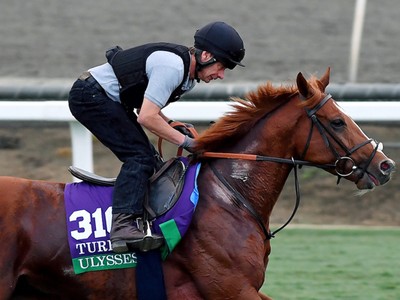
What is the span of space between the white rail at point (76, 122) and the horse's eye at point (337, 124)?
10.0 ft

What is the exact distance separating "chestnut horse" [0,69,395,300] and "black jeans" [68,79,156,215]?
1.00 ft

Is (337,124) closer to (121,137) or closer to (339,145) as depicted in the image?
(339,145)

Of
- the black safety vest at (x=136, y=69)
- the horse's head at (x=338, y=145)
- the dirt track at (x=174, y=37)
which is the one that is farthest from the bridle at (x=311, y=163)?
the dirt track at (x=174, y=37)

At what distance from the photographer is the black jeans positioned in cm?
516

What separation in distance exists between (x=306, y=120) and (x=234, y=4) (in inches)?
458

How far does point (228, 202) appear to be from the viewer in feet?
17.3

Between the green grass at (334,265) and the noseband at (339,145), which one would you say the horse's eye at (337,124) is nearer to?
the noseband at (339,145)

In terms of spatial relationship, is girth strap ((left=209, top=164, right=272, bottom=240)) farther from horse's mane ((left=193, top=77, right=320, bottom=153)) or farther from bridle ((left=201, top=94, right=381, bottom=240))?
horse's mane ((left=193, top=77, right=320, bottom=153))

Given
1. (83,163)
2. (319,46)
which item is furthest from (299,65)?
(83,163)

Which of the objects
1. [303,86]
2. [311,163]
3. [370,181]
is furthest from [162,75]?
[370,181]

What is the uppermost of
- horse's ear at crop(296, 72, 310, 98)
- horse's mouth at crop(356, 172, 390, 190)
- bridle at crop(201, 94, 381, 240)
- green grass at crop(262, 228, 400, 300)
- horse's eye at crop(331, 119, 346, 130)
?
horse's ear at crop(296, 72, 310, 98)

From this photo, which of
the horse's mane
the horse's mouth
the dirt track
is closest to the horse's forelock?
the horse's mane

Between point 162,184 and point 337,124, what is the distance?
3.19 feet

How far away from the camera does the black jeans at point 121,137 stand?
203 inches
